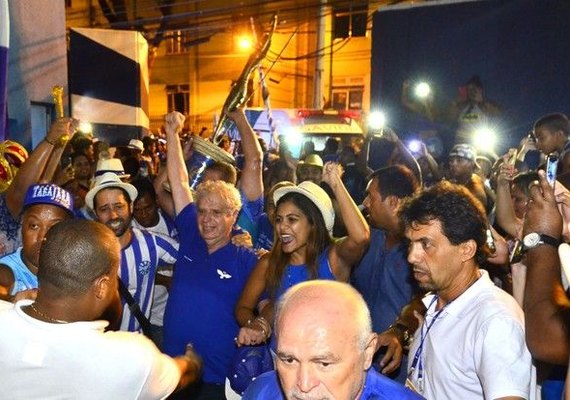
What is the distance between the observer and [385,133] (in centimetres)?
816

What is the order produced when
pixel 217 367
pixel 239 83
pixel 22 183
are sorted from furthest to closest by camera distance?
pixel 239 83 < pixel 22 183 < pixel 217 367

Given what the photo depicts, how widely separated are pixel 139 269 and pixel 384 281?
1764mm

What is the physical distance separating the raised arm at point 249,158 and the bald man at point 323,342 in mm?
3414

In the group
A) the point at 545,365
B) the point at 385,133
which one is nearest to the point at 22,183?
the point at 545,365

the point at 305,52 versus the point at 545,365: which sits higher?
the point at 305,52

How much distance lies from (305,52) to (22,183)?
31.3 meters

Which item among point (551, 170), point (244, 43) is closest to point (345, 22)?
point (244, 43)

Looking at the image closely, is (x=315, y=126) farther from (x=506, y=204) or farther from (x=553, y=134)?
(x=506, y=204)

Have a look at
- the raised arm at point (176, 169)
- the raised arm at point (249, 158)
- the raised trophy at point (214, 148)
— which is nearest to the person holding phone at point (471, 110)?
the raised trophy at point (214, 148)

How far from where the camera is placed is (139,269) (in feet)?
13.7

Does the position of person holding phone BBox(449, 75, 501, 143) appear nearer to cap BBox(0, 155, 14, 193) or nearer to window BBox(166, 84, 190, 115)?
cap BBox(0, 155, 14, 193)

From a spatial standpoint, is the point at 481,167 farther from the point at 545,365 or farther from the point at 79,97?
the point at 79,97

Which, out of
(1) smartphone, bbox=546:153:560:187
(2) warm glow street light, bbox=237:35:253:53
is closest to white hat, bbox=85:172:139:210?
(1) smartphone, bbox=546:153:560:187

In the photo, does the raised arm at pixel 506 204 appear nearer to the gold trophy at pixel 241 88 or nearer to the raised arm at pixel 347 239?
the raised arm at pixel 347 239
